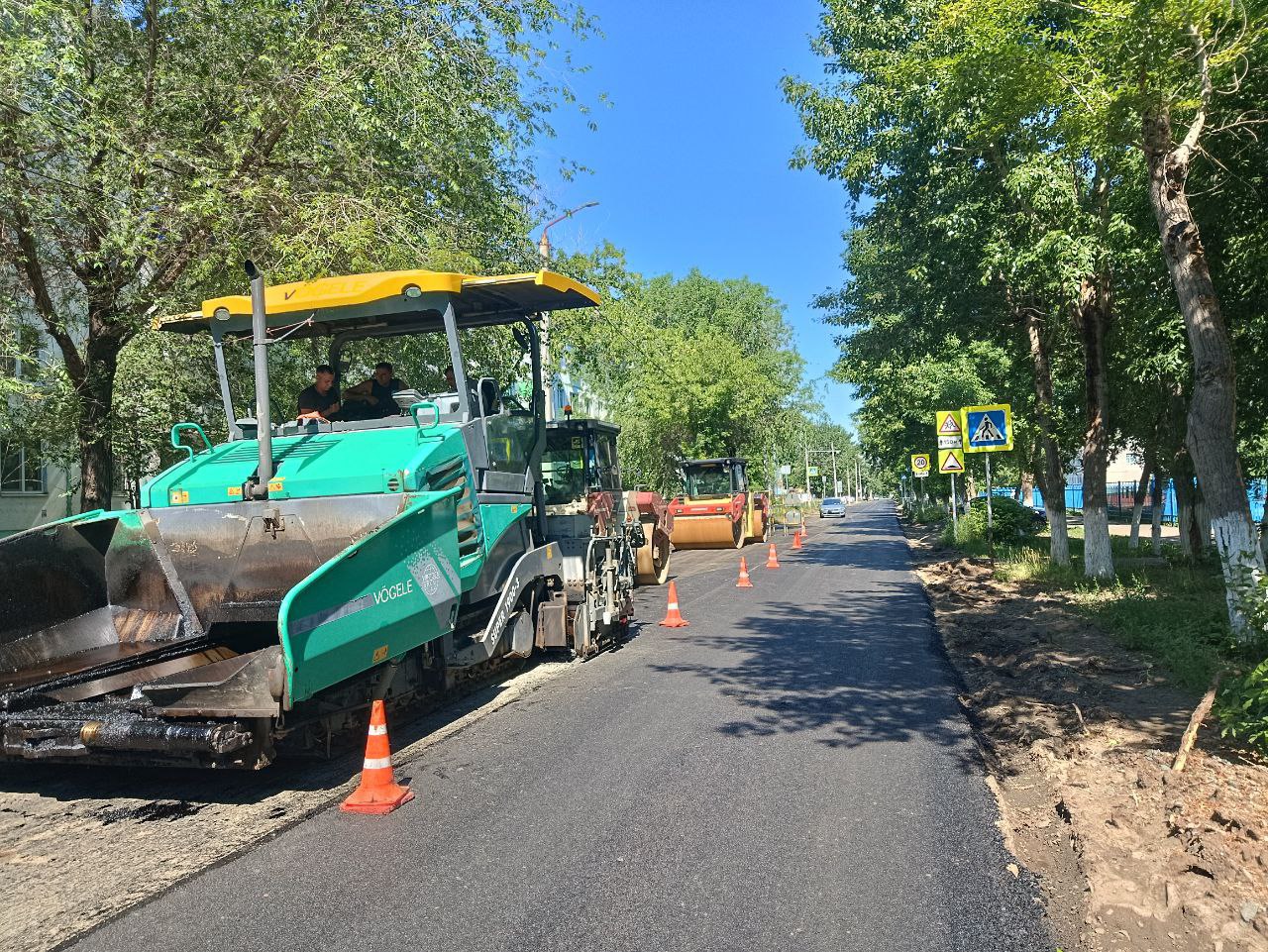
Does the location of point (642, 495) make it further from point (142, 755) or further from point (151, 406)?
point (142, 755)

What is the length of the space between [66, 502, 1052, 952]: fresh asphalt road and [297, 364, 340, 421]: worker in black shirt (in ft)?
9.36

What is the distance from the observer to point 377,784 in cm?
495

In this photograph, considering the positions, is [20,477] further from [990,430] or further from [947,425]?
[990,430]

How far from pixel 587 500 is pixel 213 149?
239 inches

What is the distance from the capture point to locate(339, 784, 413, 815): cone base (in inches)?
192

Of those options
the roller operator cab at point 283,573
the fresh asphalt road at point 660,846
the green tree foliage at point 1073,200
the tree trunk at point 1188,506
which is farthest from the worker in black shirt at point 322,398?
the tree trunk at point 1188,506

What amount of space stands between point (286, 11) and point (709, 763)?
31.6ft

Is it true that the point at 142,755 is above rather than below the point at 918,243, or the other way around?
below

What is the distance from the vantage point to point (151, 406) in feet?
40.7

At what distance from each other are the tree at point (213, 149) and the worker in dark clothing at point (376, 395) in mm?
2502

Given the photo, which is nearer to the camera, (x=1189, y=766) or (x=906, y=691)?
(x=1189, y=766)

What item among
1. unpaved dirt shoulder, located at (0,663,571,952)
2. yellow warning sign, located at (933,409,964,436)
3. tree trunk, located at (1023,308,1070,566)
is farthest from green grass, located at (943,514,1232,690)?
unpaved dirt shoulder, located at (0,663,571,952)

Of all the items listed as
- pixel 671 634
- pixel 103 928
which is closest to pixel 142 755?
pixel 103 928

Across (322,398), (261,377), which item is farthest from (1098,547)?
(261,377)
